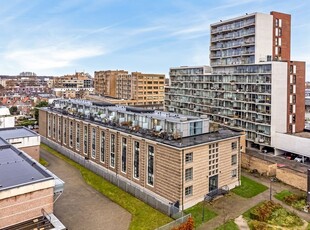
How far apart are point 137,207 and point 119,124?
47.7ft

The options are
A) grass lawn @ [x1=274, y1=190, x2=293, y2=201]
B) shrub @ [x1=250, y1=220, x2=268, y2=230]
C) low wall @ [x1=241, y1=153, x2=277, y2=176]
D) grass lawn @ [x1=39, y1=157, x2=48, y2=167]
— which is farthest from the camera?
grass lawn @ [x1=39, y1=157, x2=48, y2=167]

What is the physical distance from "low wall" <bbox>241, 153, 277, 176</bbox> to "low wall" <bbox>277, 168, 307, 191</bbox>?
1.82 m

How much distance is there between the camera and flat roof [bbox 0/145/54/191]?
2506 centimetres

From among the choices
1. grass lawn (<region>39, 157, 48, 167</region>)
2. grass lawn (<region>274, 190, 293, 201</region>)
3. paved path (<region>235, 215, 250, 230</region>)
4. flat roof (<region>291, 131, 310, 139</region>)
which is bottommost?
paved path (<region>235, 215, 250, 230</region>)

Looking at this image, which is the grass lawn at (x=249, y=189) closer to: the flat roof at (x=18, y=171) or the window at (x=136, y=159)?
the window at (x=136, y=159)

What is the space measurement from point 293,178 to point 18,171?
3523 centimetres

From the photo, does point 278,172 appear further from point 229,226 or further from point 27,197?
point 27,197

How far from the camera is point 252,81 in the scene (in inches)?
2477

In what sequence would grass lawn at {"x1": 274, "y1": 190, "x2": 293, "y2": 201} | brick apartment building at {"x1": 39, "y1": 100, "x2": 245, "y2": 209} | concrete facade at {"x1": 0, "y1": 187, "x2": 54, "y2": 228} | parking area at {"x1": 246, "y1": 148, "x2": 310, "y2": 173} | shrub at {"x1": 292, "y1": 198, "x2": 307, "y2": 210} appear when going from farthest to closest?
1. parking area at {"x1": 246, "y1": 148, "x2": 310, "y2": 173}
2. grass lawn at {"x1": 274, "y1": 190, "x2": 293, "y2": 201}
3. shrub at {"x1": 292, "y1": 198, "x2": 307, "y2": 210}
4. brick apartment building at {"x1": 39, "y1": 100, "x2": 245, "y2": 209}
5. concrete facade at {"x1": 0, "y1": 187, "x2": 54, "y2": 228}

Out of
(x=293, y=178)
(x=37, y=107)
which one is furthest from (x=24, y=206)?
(x=37, y=107)

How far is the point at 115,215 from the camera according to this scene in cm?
3400

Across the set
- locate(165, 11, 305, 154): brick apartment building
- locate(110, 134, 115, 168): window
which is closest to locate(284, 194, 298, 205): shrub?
locate(165, 11, 305, 154): brick apartment building

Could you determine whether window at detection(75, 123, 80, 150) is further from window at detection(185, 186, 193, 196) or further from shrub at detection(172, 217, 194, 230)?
shrub at detection(172, 217, 194, 230)

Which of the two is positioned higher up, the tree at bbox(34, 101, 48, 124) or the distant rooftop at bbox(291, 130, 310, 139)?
the tree at bbox(34, 101, 48, 124)
